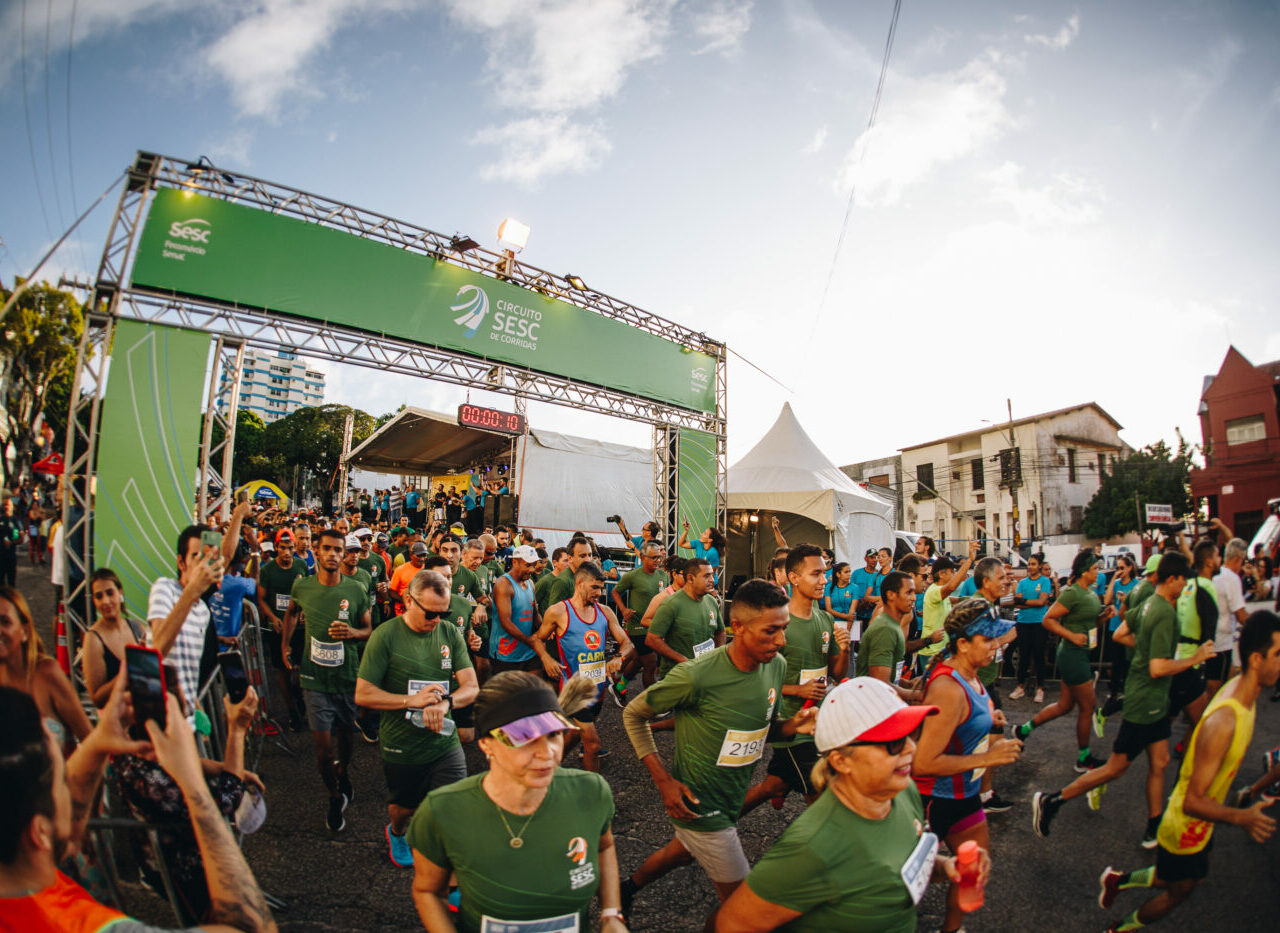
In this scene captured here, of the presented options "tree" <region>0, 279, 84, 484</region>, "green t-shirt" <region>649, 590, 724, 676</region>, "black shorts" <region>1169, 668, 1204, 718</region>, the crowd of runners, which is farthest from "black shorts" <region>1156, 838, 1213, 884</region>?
"tree" <region>0, 279, 84, 484</region>

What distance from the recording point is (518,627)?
6156 mm

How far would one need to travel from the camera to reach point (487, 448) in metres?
21.5

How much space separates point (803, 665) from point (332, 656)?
3472 millimetres

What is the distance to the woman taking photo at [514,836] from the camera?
1.90 meters

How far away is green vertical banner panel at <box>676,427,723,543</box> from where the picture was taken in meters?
14.4

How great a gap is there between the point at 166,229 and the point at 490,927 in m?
9.93

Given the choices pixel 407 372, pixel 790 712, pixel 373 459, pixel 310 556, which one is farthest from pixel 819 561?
pixel 373 459

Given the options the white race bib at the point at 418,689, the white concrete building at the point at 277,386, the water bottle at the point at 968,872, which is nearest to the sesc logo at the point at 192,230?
the white race bib at the point at 418,689

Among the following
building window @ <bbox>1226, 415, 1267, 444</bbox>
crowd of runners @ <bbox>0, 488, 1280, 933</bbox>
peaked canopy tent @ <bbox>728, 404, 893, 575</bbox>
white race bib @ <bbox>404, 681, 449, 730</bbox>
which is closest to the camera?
crowd of runners @ <bbox>0, 488, 1280, 933</bbox>

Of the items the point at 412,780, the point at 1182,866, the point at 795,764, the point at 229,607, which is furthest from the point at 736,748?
the point at 229,607

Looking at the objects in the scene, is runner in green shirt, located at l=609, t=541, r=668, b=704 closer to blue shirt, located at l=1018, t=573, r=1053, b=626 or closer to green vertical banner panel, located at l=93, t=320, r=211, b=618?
blue shirt, located at l=1018, t=573, r=1053, b=626

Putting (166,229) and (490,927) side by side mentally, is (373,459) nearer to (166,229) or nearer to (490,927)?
(166,229)

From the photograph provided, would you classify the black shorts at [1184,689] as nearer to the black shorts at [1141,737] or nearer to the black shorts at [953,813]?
the black shorts at [1141,737]

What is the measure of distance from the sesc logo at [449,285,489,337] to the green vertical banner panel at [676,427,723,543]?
523cm
